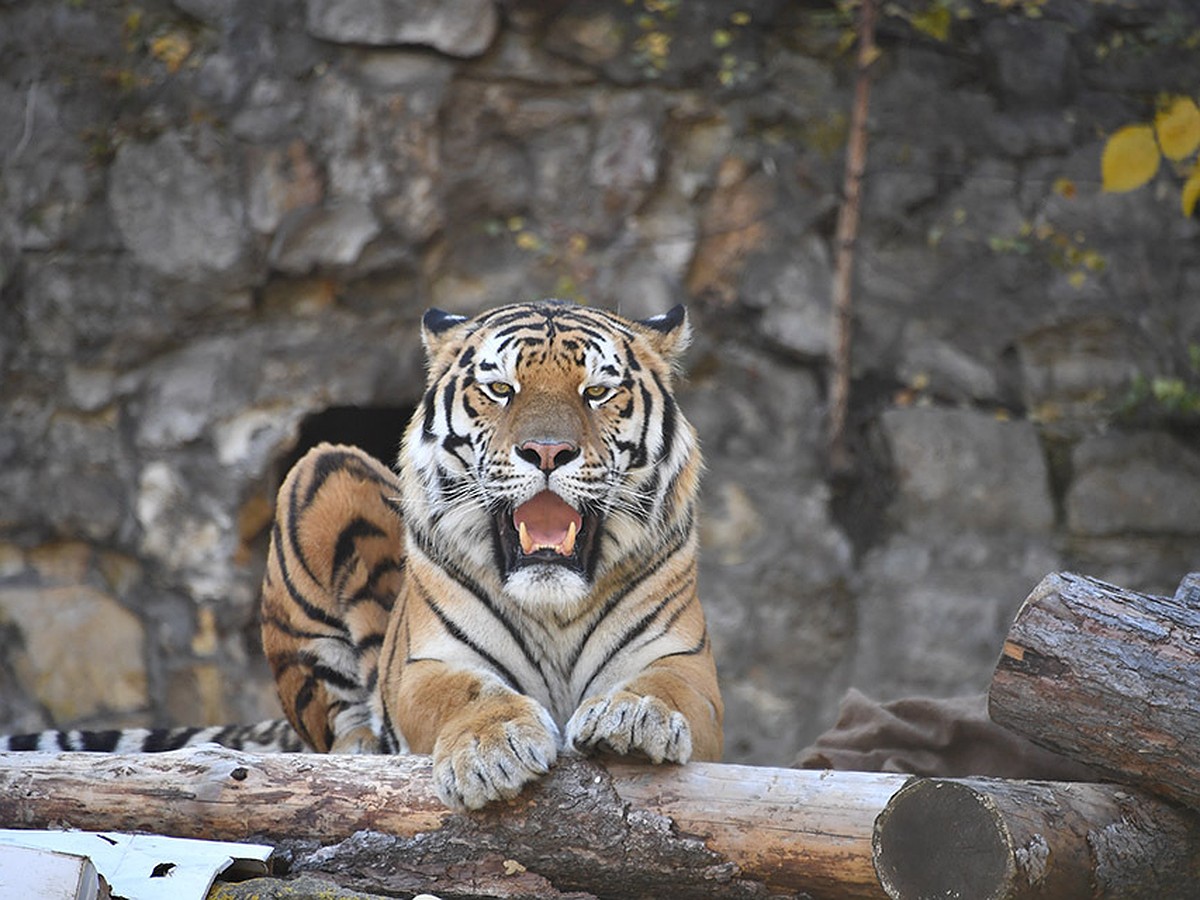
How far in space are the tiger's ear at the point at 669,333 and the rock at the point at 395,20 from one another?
2.80 meters

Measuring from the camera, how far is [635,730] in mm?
2623

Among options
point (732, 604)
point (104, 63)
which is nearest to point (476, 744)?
point (732, 604)

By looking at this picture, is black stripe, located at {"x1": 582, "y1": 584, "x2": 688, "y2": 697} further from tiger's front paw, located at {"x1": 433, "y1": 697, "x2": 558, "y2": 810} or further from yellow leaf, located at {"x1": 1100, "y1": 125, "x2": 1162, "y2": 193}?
yellow leaf, located at {"x1": 1100, "y1": 125, "x2": 1162, "y2": 193}

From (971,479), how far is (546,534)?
3458mm

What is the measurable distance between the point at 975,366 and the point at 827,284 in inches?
28.4

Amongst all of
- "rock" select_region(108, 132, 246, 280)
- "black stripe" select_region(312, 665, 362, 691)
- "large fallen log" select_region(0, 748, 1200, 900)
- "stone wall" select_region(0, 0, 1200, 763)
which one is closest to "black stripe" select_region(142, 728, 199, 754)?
"black stripe" select_region(312, 665, 362, 691)

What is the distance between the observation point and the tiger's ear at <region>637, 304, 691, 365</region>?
144 inches

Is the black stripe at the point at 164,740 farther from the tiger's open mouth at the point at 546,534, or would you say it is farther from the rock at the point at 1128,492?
the rock at the point at 1128,492

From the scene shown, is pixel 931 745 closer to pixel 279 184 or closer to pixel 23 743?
pixel 23 743

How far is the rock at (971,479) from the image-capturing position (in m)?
6.20

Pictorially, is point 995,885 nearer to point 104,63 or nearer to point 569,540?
point 569,540

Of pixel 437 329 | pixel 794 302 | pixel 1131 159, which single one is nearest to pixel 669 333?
pixel 437 329

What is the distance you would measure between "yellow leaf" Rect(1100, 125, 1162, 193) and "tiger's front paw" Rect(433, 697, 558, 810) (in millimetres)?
1828

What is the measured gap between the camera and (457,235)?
20.6ft
